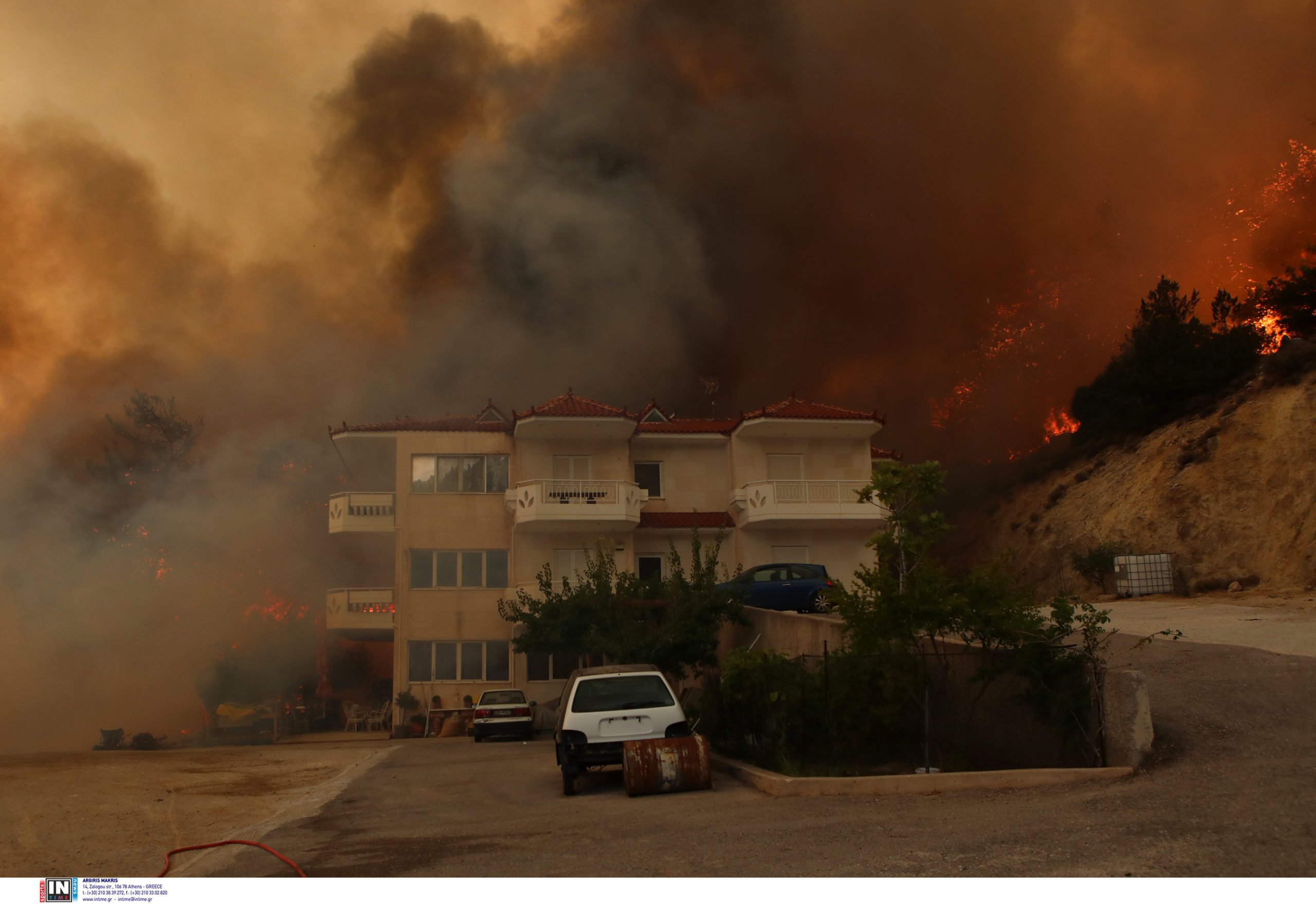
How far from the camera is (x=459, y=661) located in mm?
31516

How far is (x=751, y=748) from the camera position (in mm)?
14281

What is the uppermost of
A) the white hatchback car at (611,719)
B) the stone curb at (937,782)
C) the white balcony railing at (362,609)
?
the white balcony railing at (362,609)

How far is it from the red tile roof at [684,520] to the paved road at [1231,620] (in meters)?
12.0

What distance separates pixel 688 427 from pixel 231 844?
27340 millimetres

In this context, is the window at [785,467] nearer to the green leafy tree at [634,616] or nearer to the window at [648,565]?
the window at [648,565]

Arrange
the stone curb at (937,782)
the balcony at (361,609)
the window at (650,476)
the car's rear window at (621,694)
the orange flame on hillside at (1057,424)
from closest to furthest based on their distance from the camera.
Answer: the stone curb at (937,782), the car's rear window at (621,694), the balcony at (361,609), the window at (650,476), the orange flame on hillside at (1057,424)

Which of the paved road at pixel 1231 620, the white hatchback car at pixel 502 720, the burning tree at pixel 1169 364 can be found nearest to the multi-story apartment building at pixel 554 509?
the white hatchback car at pixel 502 720

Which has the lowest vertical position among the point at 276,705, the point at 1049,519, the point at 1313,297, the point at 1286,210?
the point at 276,705

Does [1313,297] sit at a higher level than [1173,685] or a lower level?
higher

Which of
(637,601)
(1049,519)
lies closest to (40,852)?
(637,601)

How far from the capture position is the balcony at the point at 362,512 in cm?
3216

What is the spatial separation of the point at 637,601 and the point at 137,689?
2165 centimetres

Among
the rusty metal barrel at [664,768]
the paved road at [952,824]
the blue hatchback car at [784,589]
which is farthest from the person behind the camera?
the blue hatchback car at [784,589]

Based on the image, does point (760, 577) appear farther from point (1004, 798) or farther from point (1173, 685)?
point (1004, 798)
